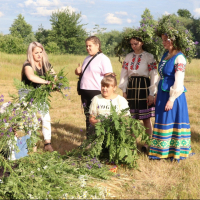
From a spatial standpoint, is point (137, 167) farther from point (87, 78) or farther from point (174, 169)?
point (87, 78)

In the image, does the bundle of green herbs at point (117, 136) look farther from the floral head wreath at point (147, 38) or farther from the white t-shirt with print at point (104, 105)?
the floral head wreath at point (147, 38)

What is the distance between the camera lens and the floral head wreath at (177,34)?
4.16 meters

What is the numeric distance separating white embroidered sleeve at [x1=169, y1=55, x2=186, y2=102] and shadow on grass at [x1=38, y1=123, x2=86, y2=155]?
7.47 ft

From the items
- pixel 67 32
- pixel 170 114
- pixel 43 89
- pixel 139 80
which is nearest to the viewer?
pixel 43 89

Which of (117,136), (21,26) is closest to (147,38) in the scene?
(117,136)

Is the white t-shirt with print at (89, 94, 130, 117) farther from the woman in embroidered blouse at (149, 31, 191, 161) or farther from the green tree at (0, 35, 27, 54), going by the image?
the green tree at (0, 35, 27, 54)

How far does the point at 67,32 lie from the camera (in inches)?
1876

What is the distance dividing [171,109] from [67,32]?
4550 centimetres

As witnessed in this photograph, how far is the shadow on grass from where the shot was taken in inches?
211

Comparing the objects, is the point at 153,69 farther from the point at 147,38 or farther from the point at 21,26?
the point at 21,26

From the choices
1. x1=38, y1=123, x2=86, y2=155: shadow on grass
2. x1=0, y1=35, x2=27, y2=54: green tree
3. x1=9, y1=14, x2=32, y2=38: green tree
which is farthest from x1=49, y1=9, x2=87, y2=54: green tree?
x1=38, y1=123, x2=86, y2=155: shadow on grass

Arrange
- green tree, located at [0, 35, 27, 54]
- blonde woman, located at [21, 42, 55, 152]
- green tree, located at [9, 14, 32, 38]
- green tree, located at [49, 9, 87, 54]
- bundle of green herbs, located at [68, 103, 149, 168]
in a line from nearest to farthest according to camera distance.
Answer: bundle of green herbs, located at [68, 103, 149, 168], blonde woman, located at [21, 42, 55, 152], green tree, located at [0, 35, 27, 54], green tree, located at [49, 9, 87, 54], green tree, located at [9, 14, 32, 38]

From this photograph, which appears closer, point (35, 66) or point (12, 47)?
point (35, 66)

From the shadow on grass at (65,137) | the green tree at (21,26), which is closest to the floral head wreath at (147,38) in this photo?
the shadow on grass at (65,137)
